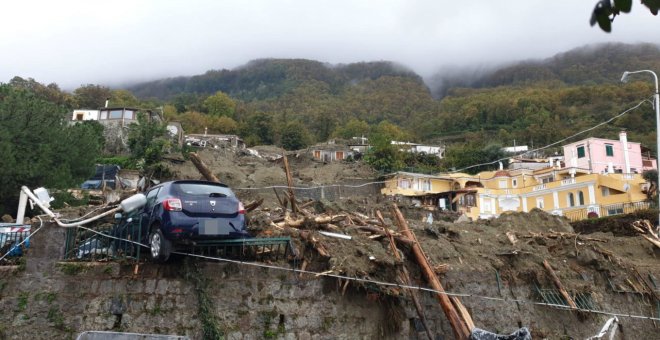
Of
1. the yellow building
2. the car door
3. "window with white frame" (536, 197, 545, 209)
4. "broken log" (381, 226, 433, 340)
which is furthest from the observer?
"window with white frame" (536, 197, 545, 209)

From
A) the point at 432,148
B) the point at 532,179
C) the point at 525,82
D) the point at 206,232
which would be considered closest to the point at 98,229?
the point at 206,232

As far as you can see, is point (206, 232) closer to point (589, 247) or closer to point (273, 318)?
point (273, 318)

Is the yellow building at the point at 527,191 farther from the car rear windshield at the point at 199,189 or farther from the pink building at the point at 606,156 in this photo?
the car rear windshield at the point at 199,189

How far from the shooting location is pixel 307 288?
912 cm

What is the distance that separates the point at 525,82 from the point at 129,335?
141 meters

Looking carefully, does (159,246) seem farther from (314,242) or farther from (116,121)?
(116,121)

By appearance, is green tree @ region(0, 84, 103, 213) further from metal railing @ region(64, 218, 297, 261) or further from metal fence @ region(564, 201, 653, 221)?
metal fence @ region(564, 201, 653, 221)

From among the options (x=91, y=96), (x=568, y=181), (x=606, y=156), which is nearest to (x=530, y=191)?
(x=568, y=181)

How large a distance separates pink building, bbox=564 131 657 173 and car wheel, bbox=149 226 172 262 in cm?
4875

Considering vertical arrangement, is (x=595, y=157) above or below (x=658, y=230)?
above

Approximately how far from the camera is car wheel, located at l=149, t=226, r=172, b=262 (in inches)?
317

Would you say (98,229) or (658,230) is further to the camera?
(658,230)

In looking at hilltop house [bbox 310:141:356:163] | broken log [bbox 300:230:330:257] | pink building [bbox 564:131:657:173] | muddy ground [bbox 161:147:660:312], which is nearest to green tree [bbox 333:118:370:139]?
hilltop house [bbox 310:141:356:163]

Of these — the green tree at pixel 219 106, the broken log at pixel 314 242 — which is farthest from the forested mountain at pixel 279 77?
the broken log at pixel 314 242
